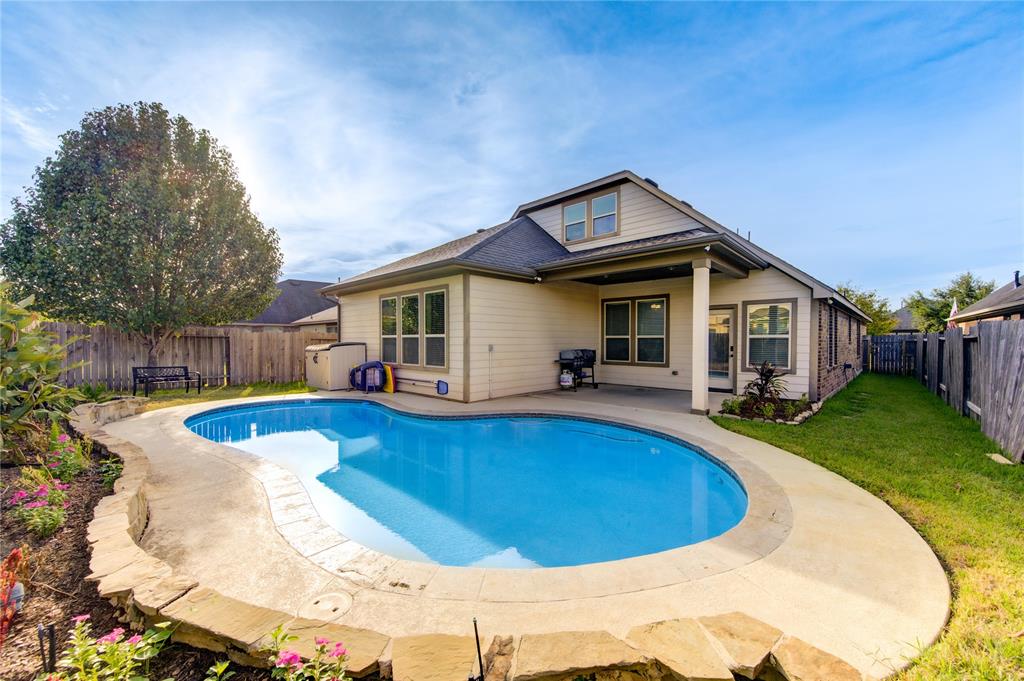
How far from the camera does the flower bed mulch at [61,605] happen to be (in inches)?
68.5

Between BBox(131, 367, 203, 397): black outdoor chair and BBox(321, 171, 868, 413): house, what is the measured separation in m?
4.62

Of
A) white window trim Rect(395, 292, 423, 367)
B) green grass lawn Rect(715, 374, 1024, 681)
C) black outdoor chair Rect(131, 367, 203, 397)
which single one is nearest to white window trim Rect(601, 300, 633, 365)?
green grass lawn Rect(715, 374, 1024, 681)

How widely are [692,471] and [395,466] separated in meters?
4.04

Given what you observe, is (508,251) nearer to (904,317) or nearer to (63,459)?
(63,459)

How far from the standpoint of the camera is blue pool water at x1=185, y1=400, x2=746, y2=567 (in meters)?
3.70

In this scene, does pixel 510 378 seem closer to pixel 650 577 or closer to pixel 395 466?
pixel 395 466

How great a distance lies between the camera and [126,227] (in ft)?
35.3

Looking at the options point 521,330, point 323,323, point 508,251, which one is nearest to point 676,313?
point 521,330

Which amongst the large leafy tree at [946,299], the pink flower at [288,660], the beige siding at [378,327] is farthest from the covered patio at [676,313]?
the large leafy tree at [946,299]

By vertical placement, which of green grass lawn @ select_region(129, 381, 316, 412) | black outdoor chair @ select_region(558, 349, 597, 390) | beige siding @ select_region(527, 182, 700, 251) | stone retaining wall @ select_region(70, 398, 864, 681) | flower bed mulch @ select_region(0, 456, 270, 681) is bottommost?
green grass lawn @ select_region(129, 381, 316, 412)

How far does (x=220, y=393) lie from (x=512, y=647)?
12361 mm

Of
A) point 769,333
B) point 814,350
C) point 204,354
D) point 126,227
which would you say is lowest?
point 204,354

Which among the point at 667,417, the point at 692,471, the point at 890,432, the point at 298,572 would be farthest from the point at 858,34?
the point at 298,572

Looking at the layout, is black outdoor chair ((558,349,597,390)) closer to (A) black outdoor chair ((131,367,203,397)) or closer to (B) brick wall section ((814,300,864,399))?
(B) brick wall section ((814,300,864,399))
